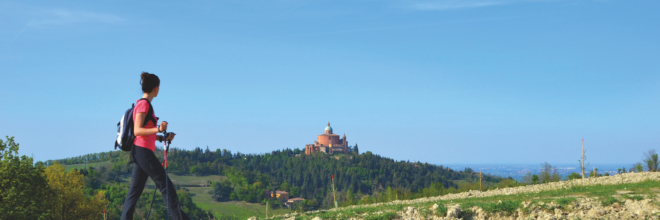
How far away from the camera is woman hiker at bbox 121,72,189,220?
5.81m

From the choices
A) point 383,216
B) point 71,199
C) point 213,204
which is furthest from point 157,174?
point 213,204

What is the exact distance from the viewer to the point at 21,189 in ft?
109

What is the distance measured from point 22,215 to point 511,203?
3416 cm

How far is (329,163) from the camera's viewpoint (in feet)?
643

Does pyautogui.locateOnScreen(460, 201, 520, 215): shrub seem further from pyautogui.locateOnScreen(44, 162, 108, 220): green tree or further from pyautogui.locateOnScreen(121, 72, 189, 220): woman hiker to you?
pyautogui.locateOnScreen(44, 162, 108, 220): green tree

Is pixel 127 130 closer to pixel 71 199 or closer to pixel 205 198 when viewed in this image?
pixel 71 199

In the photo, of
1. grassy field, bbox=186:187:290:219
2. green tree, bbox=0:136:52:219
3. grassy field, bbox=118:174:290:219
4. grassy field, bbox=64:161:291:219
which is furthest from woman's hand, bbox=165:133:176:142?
grassy field, bbox=186:187:290:219

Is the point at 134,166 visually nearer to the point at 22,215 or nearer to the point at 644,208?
the point at 644,208

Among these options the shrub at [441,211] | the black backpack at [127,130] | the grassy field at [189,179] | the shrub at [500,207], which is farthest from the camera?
the grassy field at [189,179]

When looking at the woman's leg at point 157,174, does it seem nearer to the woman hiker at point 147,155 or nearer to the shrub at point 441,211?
the woman hiker at point 147,155

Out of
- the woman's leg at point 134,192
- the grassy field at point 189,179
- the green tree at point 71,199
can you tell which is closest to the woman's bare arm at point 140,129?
the woman's leg at point 134,192

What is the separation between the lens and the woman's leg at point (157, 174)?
582 cm

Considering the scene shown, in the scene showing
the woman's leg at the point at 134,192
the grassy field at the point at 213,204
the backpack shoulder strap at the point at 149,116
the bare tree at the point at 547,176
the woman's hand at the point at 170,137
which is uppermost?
the backpack shoulder strap at the point at 149,116

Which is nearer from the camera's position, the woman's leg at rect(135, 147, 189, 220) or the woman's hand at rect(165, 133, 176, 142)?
the woman's leg at rect(135, 147, 189, 220)
